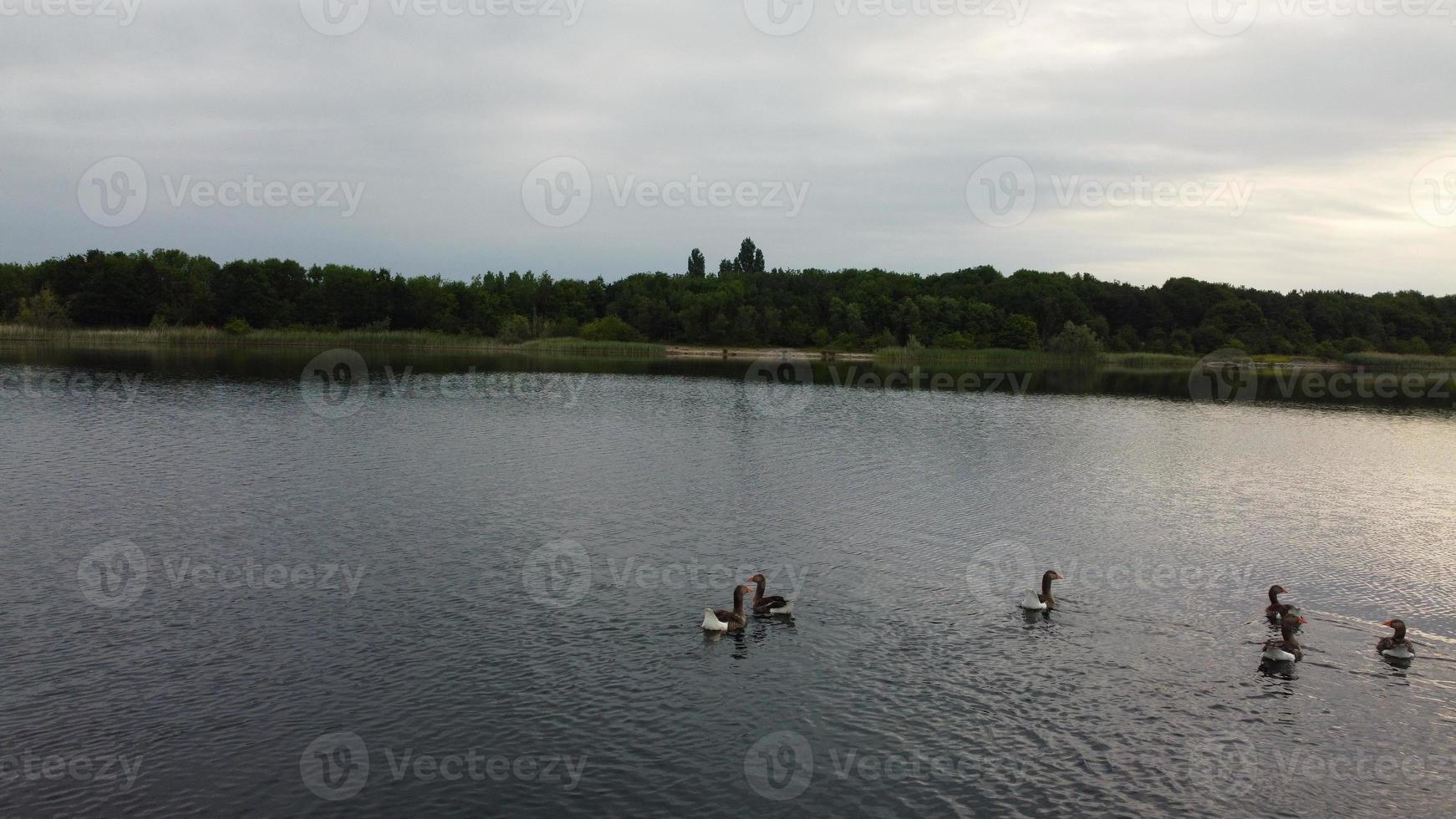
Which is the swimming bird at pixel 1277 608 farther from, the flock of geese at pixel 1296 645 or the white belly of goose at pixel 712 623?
the white belly of goose at pixel 712 623

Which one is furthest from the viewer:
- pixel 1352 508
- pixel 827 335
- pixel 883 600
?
pixel 827 335

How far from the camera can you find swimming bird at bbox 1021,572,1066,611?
26500 mm

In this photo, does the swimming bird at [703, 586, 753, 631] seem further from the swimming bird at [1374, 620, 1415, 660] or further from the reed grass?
the reed grass

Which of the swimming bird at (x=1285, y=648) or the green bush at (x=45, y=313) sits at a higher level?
the green bush at (x=45, y=313)

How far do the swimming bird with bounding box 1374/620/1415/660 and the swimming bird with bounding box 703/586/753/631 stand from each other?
51.3 ft

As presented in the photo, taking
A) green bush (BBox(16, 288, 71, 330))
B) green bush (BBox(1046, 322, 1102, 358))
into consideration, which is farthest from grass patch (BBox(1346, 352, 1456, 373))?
green bush (BBox(16, 288, 71, 330))

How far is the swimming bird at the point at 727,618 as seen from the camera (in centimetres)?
2384

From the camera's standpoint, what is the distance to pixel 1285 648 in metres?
23.4

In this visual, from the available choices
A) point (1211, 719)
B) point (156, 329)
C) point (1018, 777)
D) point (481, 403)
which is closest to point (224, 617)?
point (1018, 777)

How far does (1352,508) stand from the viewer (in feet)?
139

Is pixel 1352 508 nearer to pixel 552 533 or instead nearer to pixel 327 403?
pixel 552 533

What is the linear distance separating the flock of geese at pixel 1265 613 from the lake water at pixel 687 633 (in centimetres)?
53

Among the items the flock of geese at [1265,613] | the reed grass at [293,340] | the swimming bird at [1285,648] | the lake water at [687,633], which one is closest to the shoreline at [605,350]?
the reed grass at [293,340]

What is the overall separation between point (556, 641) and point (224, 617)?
833 centimetres
